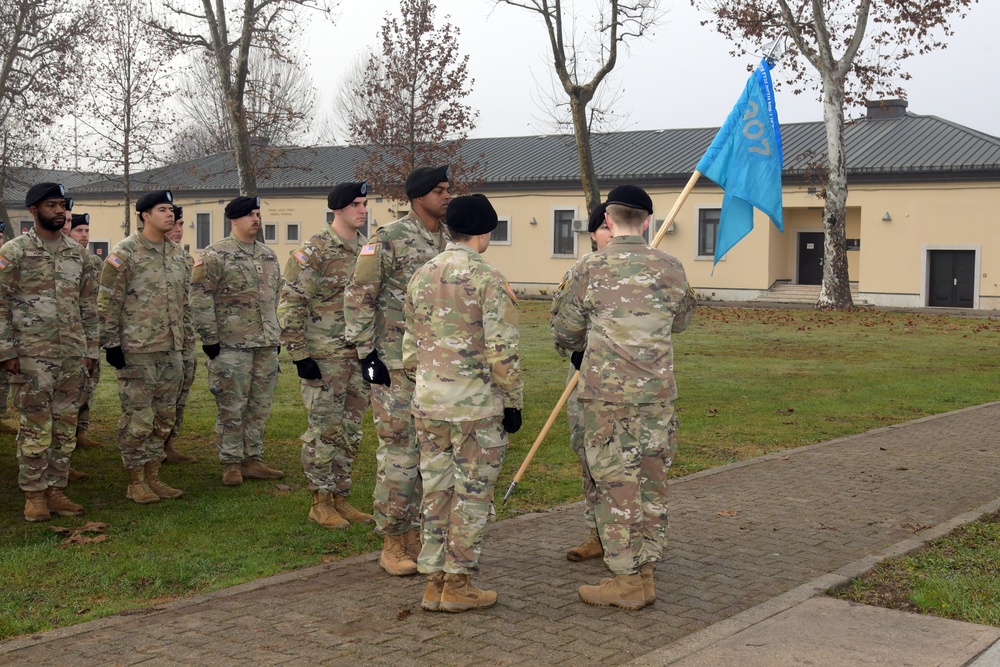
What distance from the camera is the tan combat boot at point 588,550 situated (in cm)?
635

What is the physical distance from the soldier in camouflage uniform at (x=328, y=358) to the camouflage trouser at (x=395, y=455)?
1.09 m

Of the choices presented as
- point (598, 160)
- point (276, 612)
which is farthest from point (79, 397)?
point (598, 160)

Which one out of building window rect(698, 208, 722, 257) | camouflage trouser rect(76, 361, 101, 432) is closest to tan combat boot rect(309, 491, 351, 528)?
camouflage trouser rect(76, 361, 101, 432)

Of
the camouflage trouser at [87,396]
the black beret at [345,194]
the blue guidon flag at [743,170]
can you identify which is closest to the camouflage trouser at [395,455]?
the black beret at [345,194]

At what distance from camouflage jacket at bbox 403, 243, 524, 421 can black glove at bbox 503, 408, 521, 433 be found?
0.03 m

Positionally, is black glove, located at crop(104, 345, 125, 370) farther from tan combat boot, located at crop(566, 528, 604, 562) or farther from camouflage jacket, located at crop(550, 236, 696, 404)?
camouflage jacket, located at crop(550, 236, 696, 404)

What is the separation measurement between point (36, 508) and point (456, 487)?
139 inches

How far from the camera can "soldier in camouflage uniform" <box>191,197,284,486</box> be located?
8.52 metres

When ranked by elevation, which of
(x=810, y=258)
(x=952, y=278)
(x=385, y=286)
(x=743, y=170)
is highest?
(x=810, y=258)

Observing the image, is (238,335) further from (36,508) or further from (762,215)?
(762,215)

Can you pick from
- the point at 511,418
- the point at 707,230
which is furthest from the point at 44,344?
the point at 707,230

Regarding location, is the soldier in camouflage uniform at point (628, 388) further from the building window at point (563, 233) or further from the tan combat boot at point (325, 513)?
the building window at point (563, 233)

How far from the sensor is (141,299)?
809cm

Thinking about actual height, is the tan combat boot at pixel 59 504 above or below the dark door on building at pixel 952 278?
below
